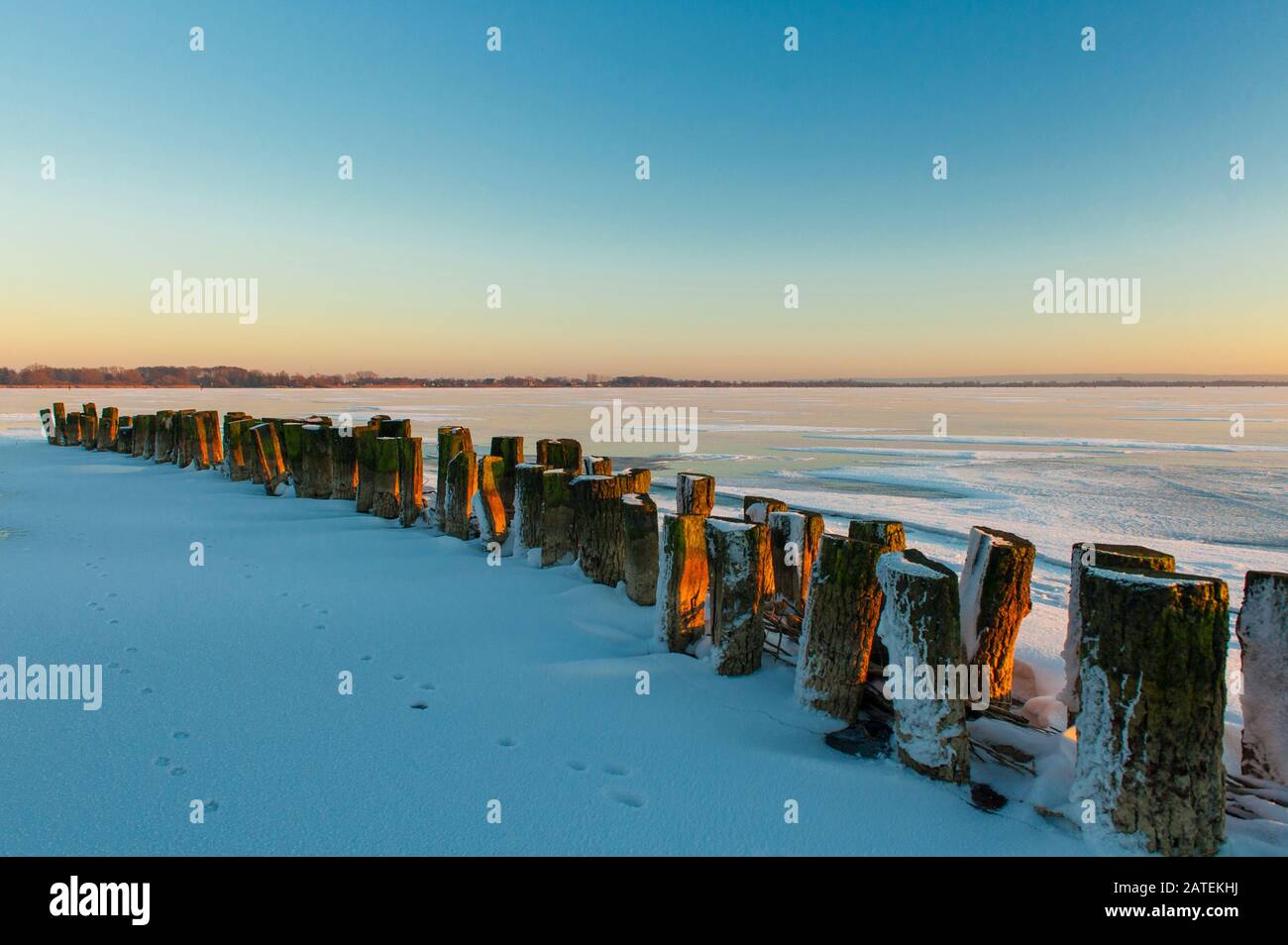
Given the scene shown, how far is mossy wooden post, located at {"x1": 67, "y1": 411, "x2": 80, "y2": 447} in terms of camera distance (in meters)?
15.6

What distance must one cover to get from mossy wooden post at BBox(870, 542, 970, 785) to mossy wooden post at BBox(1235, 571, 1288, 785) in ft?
3.84

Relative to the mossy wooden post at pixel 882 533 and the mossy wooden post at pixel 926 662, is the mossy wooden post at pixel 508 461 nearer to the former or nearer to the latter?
the mossy wooden post at pixel 882 533

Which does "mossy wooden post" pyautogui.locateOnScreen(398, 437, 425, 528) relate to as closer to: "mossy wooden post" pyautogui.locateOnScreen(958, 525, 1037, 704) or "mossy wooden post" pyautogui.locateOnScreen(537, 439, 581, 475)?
"mossy wooden post" pyautogui.locateOnScreen(537, 439, 581, 475)

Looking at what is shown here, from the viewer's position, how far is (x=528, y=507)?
549 cm

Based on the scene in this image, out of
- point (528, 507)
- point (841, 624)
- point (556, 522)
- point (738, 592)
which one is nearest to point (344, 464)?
point (528, 507)

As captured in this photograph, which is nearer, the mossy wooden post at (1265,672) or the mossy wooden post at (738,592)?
the mossy wooden post at (1265,672)

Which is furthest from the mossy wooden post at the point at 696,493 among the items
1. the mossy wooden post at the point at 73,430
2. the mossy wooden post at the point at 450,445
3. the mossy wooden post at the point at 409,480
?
the mossy wooden post at the point at 73,430

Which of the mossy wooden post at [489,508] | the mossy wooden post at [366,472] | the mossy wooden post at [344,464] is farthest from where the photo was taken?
the mossy wooden post at [344,464]

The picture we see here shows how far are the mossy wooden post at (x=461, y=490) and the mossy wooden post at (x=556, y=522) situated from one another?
1.19m

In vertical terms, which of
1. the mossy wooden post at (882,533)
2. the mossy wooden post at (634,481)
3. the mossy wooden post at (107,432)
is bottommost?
the mossy wooden post at (882,533)

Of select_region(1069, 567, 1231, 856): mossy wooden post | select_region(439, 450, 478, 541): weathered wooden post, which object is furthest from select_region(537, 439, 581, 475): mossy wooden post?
select_region(1069, 567, 1231, 856): mossy wooden post

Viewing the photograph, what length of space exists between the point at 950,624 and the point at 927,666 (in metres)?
0.19

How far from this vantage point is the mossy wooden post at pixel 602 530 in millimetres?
4836
